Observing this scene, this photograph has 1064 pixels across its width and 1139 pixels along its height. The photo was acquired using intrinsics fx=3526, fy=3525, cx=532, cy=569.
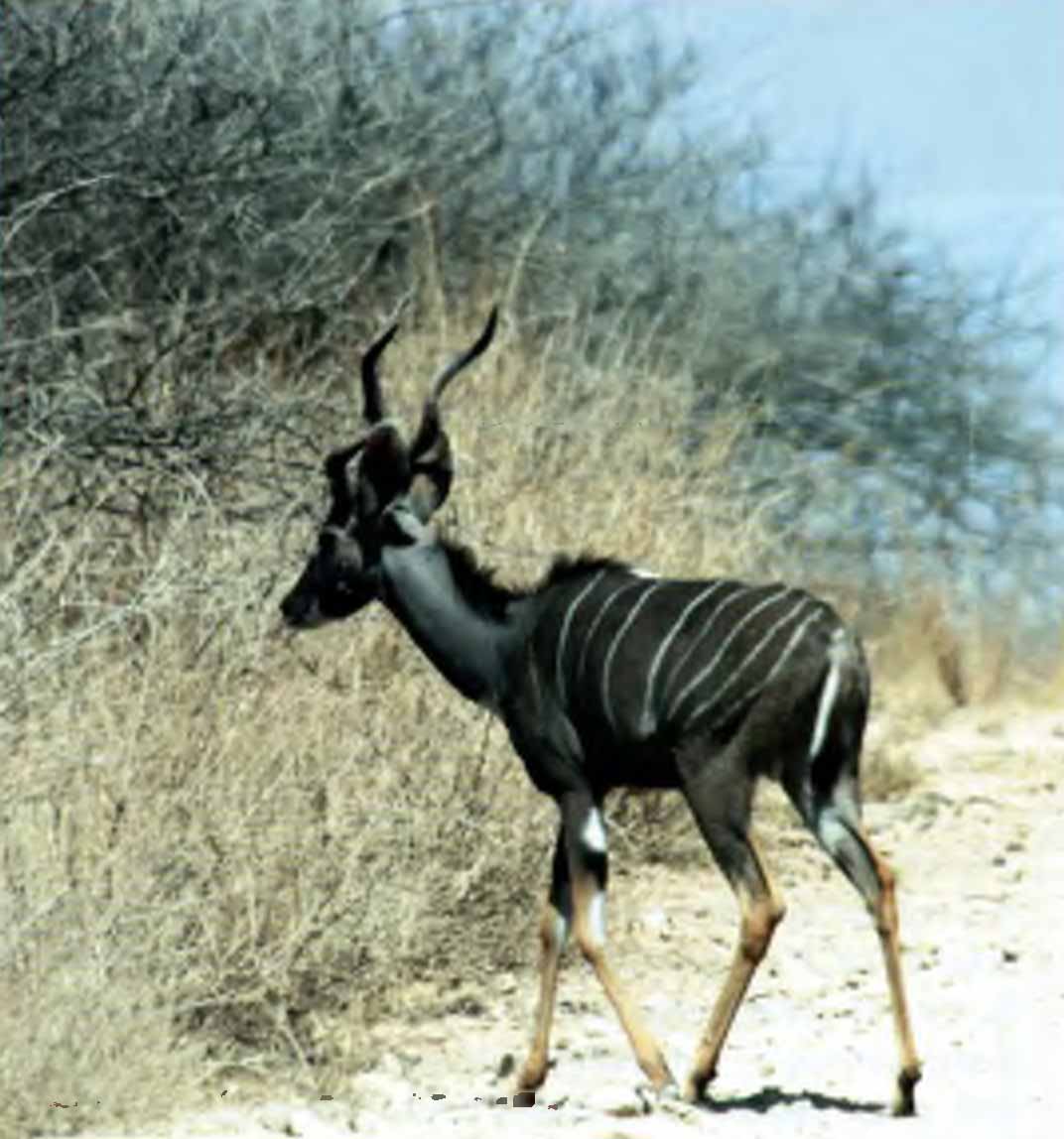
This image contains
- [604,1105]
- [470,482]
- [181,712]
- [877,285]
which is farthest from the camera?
[877,285]

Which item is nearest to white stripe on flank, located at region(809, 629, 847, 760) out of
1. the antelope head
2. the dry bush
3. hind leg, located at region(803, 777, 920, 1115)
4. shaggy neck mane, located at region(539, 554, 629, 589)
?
hind leg, located at region(803, 777, 920, 1115)

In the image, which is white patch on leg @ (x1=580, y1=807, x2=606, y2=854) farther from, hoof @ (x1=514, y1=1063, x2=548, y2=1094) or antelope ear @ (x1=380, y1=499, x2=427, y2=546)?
antelope ear @ (x1=380, y1=499, x2=427, y2=546)

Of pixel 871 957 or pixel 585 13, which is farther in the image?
pixel 585 13

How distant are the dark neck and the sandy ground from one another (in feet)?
3.35

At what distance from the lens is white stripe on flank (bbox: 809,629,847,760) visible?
27.1ft

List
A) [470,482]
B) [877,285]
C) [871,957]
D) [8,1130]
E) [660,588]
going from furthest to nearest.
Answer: [877,285] < [470,482] < [871,957] < [660,588] < [8,1130]

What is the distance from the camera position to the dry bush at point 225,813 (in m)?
7.81

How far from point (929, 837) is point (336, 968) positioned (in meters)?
4.10

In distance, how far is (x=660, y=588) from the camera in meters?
8.65

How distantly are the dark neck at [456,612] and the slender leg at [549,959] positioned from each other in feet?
1.70

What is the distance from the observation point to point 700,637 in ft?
27.5

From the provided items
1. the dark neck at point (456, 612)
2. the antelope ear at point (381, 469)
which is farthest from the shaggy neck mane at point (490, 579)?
the antelope ear at point (381, 469)

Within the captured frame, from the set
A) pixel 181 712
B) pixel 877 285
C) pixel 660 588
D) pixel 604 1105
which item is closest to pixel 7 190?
pixel 181 712

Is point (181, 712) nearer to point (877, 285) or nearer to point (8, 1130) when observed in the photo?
point (8, 1130)
